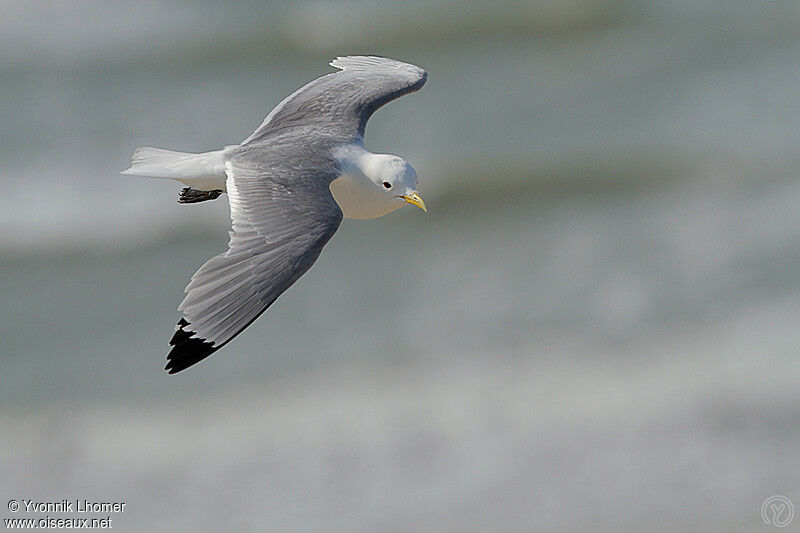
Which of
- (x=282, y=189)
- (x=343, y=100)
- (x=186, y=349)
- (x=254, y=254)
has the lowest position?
(x=186, y=349)

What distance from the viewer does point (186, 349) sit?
3.45 m

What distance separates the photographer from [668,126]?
11586 millimetres

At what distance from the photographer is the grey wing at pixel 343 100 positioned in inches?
185

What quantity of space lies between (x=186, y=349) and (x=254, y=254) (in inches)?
18.2

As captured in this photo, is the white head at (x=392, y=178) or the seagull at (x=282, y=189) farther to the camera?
the white head at (x=392, y=178)

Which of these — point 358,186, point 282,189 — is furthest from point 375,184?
point 282,189

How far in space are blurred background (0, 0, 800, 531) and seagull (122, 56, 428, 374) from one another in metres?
2.84

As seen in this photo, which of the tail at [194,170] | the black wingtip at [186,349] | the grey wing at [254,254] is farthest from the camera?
the tail at [194,170]

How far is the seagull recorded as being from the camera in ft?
11.7

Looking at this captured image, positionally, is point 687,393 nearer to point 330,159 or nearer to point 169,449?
point 169,449

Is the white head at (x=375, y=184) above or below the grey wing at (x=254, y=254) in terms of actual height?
above

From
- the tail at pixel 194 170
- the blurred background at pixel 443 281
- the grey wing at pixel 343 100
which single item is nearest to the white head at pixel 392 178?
the grey wing at pixel 343 100

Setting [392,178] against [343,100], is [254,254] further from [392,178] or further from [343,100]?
[343,100]

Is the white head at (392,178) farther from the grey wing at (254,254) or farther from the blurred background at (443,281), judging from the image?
the blurred background at (443,281)
